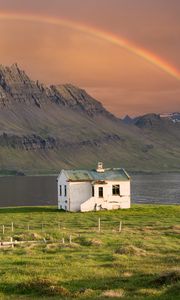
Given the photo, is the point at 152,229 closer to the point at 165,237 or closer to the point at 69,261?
the point at 165,237

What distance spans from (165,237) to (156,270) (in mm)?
23146

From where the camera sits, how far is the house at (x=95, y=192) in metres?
94.2

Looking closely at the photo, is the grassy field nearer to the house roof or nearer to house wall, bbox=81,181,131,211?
house wall, bbox=81,181,131,211

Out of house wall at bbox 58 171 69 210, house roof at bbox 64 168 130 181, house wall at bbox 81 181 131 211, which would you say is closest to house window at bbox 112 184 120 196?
house wall at bbox 81 181 131 211

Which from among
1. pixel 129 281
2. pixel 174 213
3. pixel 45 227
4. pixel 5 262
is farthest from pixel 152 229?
pixel 129 281

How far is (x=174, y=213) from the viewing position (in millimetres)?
86188

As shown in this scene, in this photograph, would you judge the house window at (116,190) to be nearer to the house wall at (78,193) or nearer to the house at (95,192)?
the house at (95,192)

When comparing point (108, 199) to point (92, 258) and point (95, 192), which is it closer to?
point (95, 192)

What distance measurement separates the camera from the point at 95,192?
94.8 meters

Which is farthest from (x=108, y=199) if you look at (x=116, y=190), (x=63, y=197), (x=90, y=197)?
(x=63, y=197)

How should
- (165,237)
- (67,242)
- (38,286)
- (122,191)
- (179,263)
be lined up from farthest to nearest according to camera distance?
(122,191) < (165,237) < (67,242) < (179,263) < (38,286)

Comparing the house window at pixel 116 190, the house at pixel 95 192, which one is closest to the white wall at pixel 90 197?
the house at pixel 95 192

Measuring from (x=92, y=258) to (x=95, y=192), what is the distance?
5227 cm

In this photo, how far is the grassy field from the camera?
2775 centimetres
